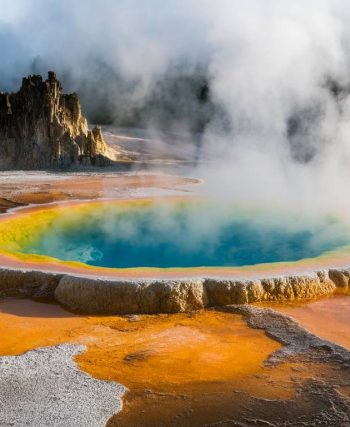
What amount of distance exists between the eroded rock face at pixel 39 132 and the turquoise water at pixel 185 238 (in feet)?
38.7

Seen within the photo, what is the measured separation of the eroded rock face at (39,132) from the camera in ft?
69.9

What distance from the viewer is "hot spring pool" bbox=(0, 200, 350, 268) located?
7.56m

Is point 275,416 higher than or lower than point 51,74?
lower

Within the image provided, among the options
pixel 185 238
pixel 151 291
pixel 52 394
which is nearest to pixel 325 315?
pixel 151 291

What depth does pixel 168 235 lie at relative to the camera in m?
8.68

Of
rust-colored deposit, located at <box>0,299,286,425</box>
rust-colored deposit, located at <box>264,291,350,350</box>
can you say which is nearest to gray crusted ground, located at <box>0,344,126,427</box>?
rust-colored deposit, located at <box>0,299,286,425</box>

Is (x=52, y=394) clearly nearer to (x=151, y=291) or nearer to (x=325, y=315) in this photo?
(x=151, y=291)

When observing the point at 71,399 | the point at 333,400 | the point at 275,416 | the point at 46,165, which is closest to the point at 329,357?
the point at 333,400

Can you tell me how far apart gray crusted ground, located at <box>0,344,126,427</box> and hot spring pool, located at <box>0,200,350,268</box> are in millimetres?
2782

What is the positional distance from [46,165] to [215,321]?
17227 mm

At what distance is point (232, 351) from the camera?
443cm

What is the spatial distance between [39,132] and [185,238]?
14.6 m

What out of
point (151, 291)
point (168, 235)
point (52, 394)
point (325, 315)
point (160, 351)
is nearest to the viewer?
point (52, 394)

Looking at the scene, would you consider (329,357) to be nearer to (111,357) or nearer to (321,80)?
(111,357)
